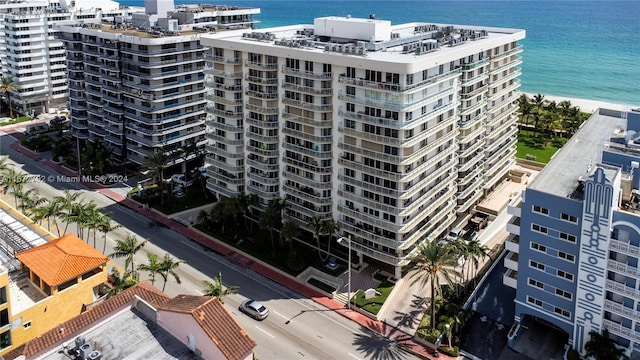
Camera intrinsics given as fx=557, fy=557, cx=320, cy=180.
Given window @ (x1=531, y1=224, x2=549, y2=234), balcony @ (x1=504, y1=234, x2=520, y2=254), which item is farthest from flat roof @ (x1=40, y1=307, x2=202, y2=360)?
window @ (x1=531, y1=224, x2=549, y2=234)

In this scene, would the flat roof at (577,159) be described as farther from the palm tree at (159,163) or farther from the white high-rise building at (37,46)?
the white high-rise building at (37,46)

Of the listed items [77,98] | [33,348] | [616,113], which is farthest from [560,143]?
[33,348]

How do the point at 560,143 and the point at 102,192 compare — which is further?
the point at 560,143

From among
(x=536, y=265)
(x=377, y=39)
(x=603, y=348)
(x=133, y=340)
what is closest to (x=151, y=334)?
(x=133, y=340)

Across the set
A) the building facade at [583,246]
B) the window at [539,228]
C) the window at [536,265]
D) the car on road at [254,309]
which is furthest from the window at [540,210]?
the car on road at [254,309]

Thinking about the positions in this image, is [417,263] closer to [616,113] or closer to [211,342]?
[211,342]

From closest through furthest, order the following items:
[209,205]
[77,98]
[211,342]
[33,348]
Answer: [211,342], [33,348], [209,205], [77,98]

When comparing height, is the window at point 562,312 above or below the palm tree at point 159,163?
below
